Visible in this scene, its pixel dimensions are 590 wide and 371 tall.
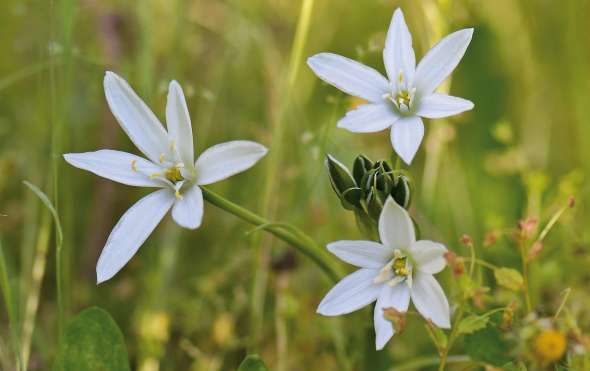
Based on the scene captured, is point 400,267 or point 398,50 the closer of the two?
point 400,267

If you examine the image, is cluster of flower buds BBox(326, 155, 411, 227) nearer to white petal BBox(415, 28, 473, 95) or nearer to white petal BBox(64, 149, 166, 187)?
white petal BBox(415, 28, 473, 95)

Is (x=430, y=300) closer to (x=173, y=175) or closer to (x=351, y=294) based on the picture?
Result: (x=351, y=294)

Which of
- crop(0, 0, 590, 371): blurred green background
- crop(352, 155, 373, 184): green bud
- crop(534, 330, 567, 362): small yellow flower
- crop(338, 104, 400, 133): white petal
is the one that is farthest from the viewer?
crop(0, 0, 590, 371): blurred green background

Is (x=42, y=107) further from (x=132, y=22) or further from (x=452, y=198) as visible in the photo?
(x=452, y=198)

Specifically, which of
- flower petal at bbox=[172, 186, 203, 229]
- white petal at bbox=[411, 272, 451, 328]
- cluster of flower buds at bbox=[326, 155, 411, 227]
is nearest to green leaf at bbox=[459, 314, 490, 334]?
white petal at bbox=[411, 272, 451, 328]

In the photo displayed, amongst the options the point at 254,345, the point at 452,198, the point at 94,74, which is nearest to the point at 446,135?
the point at 452,198

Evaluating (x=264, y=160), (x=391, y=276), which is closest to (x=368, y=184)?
(x=391, y=276)
